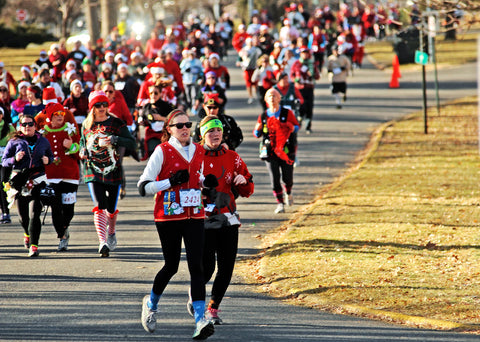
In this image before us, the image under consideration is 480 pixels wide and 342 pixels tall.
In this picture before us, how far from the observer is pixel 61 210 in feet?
37.2

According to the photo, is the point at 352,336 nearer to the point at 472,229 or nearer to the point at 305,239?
the point at 305,239

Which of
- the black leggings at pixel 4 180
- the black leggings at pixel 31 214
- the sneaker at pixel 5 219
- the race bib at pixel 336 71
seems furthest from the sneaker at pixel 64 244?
the race bib at pixel 336 71

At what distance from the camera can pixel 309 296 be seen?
9.08m

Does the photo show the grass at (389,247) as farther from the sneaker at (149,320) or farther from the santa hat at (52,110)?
the santa hat at (52,110)

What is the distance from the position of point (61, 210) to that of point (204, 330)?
4.48m

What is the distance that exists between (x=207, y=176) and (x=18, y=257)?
410cm

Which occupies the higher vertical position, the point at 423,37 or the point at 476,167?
the point at 423,37

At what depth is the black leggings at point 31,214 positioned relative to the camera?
11.0 meters

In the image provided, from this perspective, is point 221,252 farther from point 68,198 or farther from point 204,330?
point 68,198

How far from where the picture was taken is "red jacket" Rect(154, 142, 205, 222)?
750 centimetres

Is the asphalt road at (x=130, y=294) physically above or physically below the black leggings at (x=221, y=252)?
below

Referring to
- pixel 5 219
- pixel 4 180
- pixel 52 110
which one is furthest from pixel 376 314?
pixel 5 219

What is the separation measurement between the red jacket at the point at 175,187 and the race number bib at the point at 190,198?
3cm

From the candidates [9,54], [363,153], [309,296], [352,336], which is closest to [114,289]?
[309,296]
